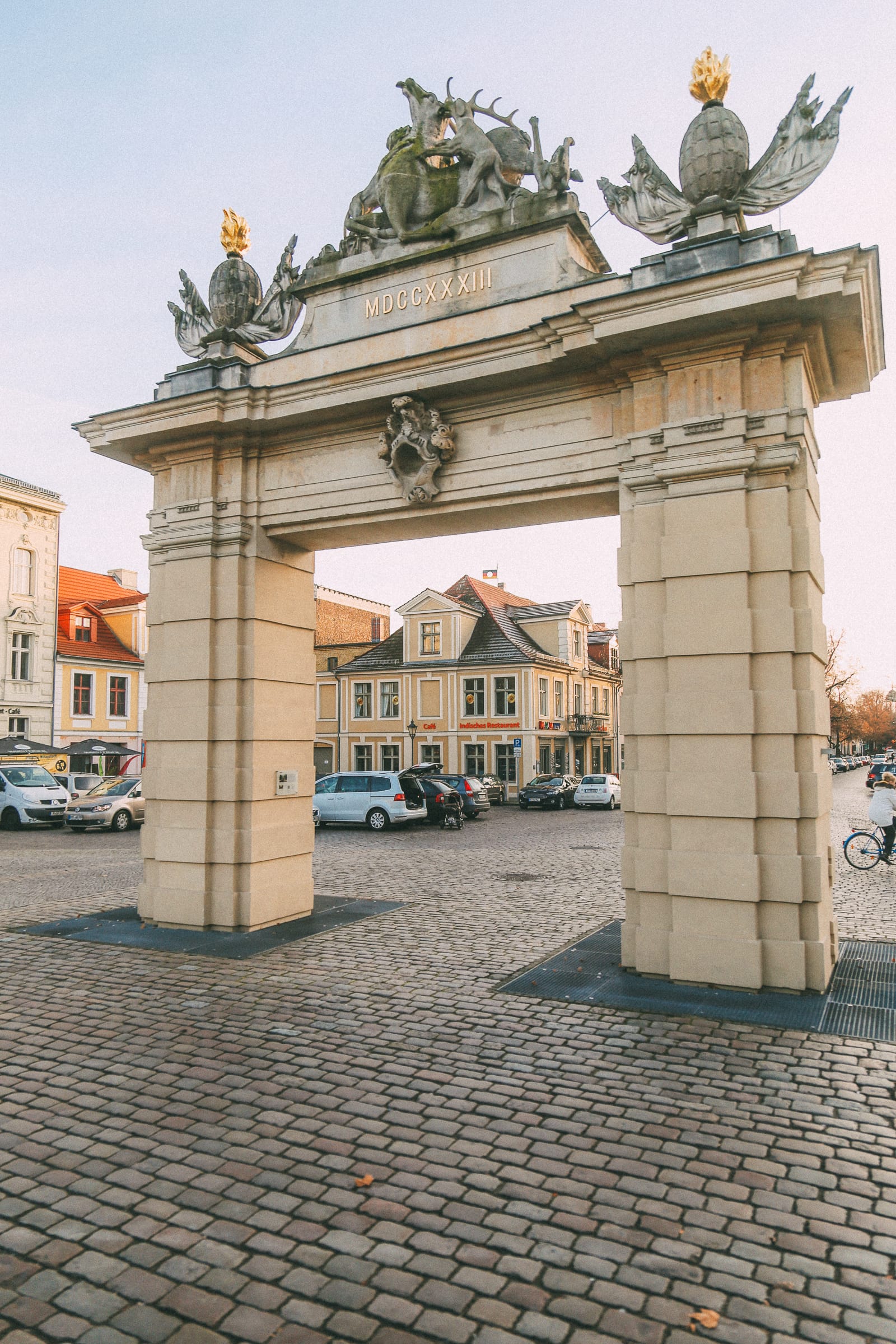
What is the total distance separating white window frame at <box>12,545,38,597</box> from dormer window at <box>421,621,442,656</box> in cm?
1674

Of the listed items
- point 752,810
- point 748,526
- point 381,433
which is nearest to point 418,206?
point 381,433

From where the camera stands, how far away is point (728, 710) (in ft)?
22.5

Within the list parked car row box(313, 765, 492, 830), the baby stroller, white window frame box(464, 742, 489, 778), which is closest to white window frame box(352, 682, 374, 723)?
white window frame box(464, 742, 489, 778)

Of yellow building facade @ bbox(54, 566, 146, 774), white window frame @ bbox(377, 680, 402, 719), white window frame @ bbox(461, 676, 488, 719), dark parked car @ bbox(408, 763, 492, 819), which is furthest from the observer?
white window frame @ bbox(377, 680, 402, 719)

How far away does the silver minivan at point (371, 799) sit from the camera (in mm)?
24406

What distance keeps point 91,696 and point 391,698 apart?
13.4 m

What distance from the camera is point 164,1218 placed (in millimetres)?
3607

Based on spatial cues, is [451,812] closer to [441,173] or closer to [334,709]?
[441,173]

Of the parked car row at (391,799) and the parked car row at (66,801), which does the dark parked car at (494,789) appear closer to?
the parked car row at (391,799)

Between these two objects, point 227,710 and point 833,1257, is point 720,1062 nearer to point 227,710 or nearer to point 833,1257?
point 833,1257

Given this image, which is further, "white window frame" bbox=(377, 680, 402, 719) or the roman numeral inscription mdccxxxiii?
"white window frame" bbox=(377, 680, 402, 719)

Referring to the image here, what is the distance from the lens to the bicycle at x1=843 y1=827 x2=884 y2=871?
1466 cm

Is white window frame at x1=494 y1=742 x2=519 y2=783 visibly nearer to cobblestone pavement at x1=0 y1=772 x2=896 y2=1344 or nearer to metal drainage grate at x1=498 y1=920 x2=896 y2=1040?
metal drainage grate at x1=498 y1=920 x2=896 y2=1040

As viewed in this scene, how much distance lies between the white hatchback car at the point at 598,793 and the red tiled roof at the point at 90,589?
22767 mm
